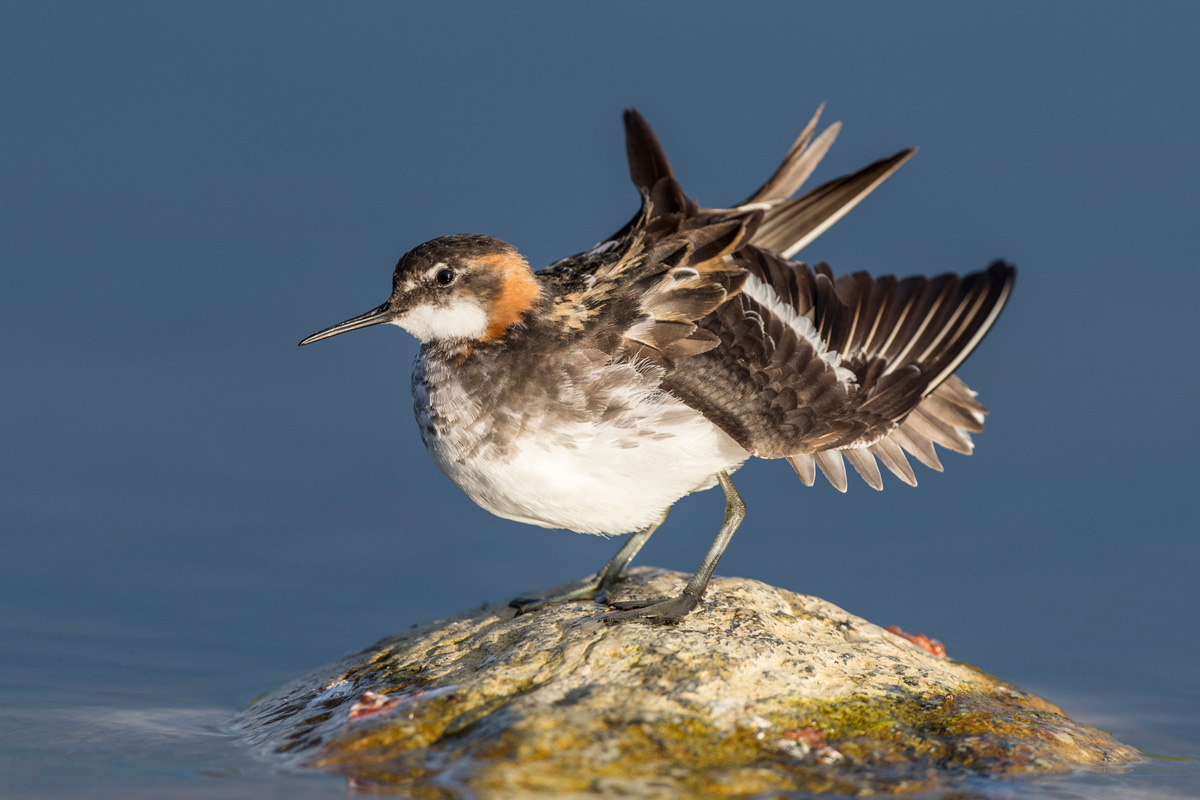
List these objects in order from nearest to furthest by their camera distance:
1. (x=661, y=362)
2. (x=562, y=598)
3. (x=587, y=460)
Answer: (x=587, y=460) → (x=661, y=362) → (x=562, y=598)

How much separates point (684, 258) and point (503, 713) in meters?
3.54

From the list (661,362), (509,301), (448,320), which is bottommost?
(661,362)

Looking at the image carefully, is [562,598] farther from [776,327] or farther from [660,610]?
[776,327]

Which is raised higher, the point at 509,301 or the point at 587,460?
the point at 509,301

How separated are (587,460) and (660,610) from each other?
1.28 metres

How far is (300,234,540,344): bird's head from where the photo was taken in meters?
8.49

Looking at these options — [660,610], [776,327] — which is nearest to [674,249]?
[776,327]

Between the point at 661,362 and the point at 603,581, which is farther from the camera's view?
the point at 603,581

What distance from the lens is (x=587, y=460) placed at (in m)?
7.89

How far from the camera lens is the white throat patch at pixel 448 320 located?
8523mm

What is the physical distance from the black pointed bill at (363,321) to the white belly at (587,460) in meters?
0.79

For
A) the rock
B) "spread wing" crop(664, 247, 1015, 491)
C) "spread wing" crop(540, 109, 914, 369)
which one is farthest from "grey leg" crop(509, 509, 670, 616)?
"spread wing" crop(540, 109, 914, 369)

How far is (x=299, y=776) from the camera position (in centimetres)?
712

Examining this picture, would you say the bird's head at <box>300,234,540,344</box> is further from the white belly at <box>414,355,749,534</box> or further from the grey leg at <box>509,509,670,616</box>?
the grey leg at <box>509,509,670,616</box>
